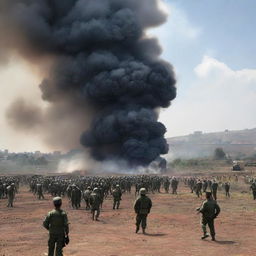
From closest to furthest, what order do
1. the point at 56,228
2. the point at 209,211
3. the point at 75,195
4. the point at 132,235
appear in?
the point at 56,228, the point at 209,211, the point at 132,235, the point at 75,195

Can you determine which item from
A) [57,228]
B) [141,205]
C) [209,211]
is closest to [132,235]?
[141,205]

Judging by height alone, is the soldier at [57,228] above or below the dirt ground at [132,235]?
above

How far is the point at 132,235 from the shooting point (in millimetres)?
13961

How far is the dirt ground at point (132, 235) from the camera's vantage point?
11.3 m

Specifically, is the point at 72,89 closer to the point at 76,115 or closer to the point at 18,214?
the point at 76,115

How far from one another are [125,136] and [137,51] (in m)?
17.5

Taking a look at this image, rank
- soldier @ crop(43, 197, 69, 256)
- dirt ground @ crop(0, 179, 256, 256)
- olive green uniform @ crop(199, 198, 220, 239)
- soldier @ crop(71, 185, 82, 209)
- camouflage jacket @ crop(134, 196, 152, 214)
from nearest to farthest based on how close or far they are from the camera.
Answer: soldier @ crop(43, 197, 69, 256), dirt ground @ crop(0, 179, 256, 256), olive green uniform @ crop(199, 198, 220, 239), camouflage jacket @ crop(134, 196, 152, 214), soldier @ crop(71, 185, 82, 209)

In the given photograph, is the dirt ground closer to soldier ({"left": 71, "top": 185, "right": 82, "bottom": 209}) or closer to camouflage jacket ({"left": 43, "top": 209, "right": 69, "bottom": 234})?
soldier ({"left": 71, "top": 185, "right": 82, "bottom": 209})

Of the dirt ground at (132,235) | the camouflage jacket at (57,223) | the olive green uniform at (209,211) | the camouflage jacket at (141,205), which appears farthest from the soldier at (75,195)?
the camouflage jacket at (57,223)

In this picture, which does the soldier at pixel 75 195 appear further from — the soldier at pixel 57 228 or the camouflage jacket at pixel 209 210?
the soldier at pixel 57 228

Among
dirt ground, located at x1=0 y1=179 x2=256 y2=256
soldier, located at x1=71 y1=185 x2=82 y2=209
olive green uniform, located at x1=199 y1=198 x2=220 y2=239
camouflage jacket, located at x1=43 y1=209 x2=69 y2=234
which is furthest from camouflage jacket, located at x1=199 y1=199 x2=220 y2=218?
soldier, located at x1=71 y1=185 x2=82 y2=209

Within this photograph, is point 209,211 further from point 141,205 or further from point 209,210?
point 141,205

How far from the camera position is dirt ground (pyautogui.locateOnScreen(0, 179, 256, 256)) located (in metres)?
11.3

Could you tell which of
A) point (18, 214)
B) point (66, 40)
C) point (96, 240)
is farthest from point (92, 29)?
point (96, 240)
